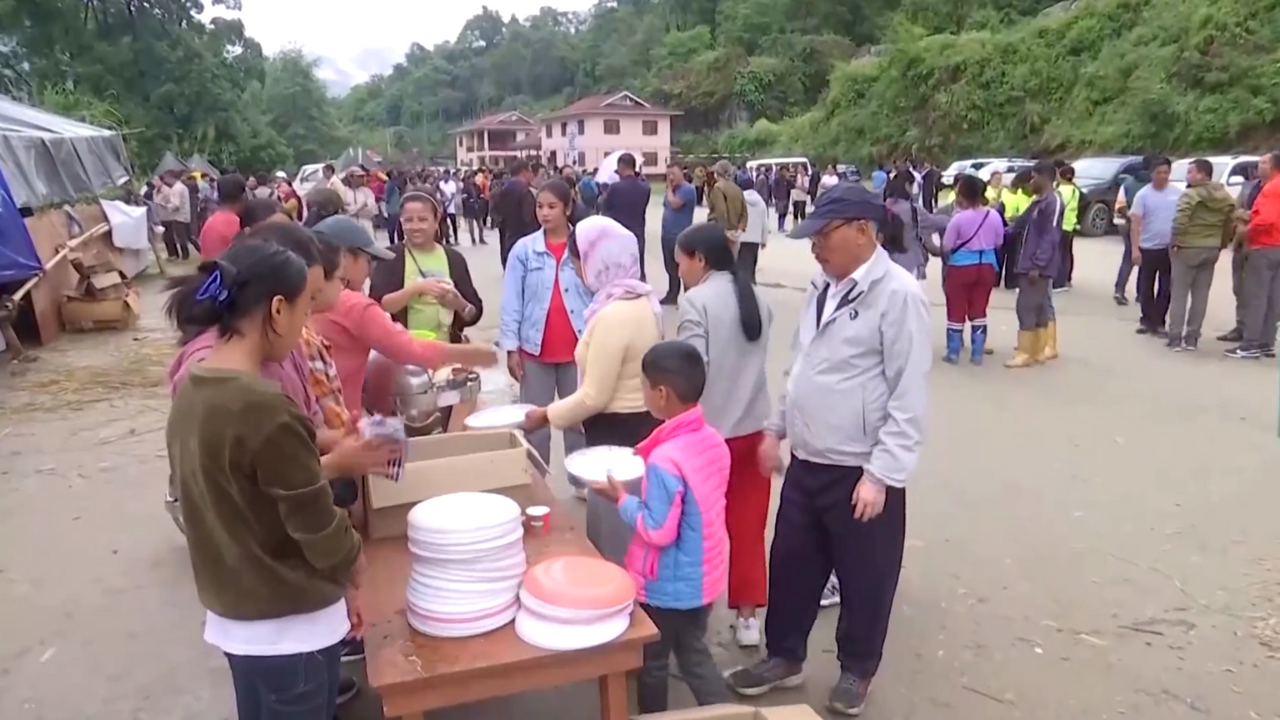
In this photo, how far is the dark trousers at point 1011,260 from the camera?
39.0 ft

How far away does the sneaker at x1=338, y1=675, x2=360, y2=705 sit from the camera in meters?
3.49

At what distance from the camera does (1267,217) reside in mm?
8164

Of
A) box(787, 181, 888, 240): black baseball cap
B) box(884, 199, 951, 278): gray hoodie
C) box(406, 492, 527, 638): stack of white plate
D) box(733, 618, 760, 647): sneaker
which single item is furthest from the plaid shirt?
box(884, 199, 951, 278): gray hoodie

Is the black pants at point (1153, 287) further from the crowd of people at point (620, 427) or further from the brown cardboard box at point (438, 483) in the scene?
the brown cardboard box at point (438, 483)

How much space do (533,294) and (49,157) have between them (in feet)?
37.2

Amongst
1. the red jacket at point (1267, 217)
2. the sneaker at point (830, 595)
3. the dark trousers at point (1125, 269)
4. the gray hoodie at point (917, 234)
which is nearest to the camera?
the sneaker at point (830, 595)

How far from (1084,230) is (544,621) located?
18503 millimetres

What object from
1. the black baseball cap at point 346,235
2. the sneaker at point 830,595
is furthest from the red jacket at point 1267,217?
the black baseball cap at point 346,235

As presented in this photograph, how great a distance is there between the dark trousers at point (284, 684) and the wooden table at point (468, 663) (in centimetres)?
12

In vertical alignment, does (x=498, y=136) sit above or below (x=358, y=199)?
above

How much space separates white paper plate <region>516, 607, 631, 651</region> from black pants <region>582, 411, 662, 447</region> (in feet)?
4.16

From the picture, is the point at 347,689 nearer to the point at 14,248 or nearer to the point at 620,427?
the point at 620,427

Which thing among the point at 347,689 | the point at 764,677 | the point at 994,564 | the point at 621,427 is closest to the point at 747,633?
the point at 764,677

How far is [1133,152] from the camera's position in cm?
2472
